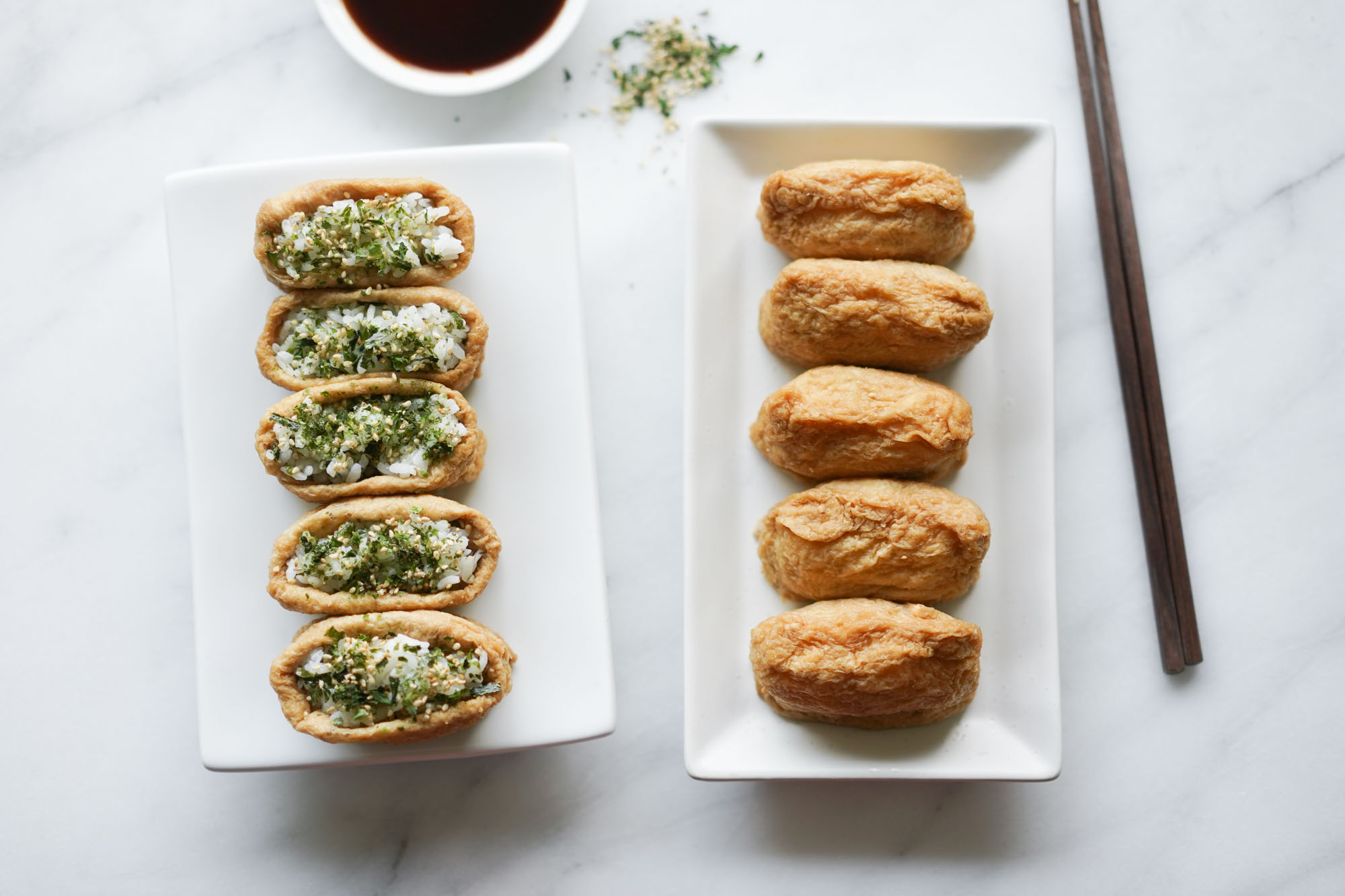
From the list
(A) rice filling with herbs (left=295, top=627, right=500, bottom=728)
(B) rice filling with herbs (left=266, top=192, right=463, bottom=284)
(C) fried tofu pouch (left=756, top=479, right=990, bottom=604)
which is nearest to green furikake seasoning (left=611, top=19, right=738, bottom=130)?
(B) rice filling with herbs (left=266, top=192, right=463, bottom=284)

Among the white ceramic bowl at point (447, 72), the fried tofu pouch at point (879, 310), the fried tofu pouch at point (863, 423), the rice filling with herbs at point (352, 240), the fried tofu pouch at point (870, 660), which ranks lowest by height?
the fried tofu pouch at point (870, 660)

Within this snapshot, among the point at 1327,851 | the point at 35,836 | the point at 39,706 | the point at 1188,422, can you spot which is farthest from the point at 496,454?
the point at 1327,851

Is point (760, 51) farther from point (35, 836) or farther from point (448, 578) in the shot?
point (35, 836)

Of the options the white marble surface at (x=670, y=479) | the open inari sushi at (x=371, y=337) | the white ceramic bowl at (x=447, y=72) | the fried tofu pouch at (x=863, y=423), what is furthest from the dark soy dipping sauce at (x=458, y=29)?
the fried tofu pouch at (x=863, y=423)

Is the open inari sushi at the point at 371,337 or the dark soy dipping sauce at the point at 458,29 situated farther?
the dark soy dipping sauce at the point at 458,29

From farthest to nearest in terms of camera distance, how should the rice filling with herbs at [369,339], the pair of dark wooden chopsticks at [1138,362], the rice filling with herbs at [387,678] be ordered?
the pair of dark wooden chopsticks at [1138,362] → the rice filling with herbs at [369,339] → the rice filling with herbs at [387,678]

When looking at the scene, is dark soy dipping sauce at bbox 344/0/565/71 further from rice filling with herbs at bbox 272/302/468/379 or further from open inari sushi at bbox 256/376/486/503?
open inari sushi at bbox 256/376/486/503

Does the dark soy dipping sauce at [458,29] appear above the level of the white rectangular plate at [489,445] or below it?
above

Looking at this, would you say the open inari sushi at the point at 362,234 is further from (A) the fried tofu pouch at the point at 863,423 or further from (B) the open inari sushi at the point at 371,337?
(A) the fried tofu pouch at the point at 863,423
